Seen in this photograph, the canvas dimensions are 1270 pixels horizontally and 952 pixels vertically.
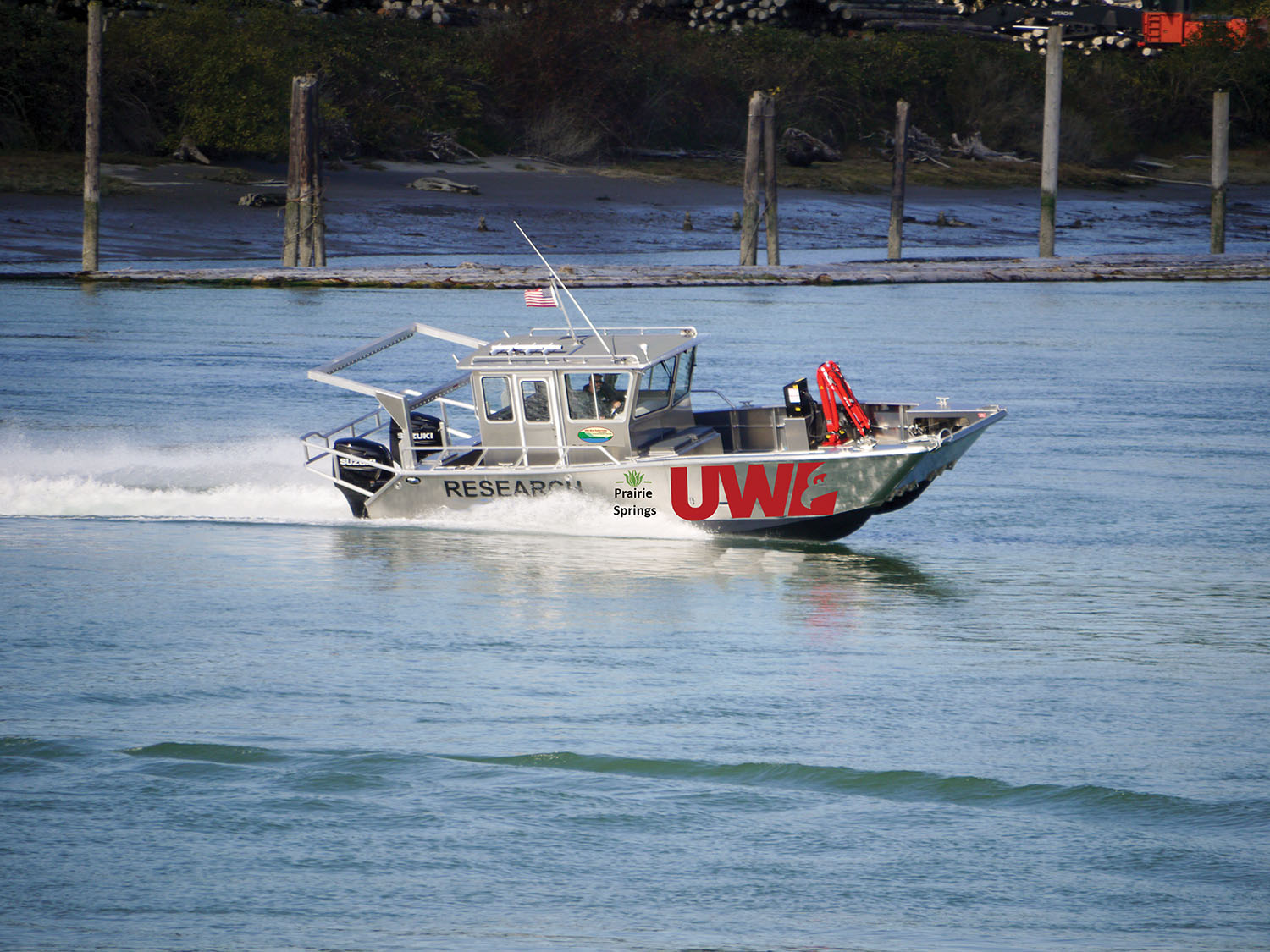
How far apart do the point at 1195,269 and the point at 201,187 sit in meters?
27.6

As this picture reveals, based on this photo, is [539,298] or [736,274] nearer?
[539,298]

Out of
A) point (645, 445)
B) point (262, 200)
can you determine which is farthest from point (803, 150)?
point (645, 445)

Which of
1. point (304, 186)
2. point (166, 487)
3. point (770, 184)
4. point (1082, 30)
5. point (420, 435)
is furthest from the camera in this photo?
point (1082, 30)

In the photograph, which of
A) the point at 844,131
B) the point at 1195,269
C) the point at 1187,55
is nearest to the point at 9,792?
the point at 1195,269

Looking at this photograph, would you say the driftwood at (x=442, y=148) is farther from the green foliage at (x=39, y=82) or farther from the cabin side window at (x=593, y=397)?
the cabin side window at (x=593, y=397)

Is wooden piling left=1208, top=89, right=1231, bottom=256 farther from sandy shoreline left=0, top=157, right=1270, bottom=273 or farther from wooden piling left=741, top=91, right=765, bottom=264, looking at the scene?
wooden piling left=741, top=91, right=765, bottom=264

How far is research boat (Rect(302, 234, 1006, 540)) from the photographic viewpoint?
14.5 m

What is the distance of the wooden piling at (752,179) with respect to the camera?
131 feet

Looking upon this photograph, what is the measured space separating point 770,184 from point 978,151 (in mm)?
21760

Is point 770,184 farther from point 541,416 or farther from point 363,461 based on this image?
point 541,416

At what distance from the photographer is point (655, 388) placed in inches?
596

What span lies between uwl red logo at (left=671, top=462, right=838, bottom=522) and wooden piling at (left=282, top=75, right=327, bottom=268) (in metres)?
23.5

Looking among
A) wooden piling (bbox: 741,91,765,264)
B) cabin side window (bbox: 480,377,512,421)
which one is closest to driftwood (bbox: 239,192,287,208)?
wooden piling (bbox: 741,91,765,264)

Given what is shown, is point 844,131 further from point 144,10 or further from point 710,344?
point 710,344
